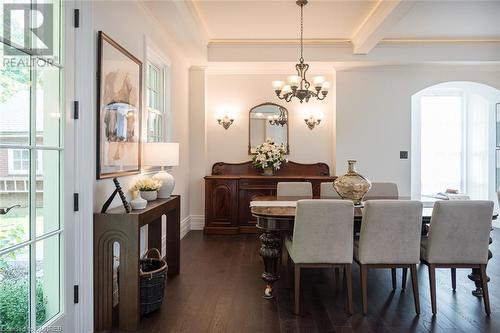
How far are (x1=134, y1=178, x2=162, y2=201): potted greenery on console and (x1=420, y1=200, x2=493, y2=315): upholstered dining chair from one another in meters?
2.33

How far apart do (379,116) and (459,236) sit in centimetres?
348

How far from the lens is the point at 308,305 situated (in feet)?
9.55

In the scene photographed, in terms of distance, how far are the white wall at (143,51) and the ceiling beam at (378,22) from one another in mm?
2514

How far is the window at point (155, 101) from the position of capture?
4.06 meters

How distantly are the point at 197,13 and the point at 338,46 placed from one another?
2297mm

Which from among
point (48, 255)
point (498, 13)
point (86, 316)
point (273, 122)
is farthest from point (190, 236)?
point (498, 13)

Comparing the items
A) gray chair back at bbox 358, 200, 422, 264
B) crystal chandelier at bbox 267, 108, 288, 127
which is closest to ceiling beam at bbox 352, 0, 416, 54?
crystal chandelier at bbox 267, 108, 288, 127

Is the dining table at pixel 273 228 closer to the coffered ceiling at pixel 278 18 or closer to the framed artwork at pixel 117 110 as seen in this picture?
the framed artwork at pixel 117 110

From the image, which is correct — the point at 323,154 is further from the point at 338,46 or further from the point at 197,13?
the point at 197,13

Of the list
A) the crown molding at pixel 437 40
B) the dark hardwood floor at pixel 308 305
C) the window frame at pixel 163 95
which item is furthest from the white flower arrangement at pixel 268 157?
the crown molding at pixel 437 40

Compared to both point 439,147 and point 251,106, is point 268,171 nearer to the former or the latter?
point 251,106

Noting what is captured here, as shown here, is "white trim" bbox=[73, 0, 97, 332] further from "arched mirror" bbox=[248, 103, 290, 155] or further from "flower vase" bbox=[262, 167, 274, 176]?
"arched mirror" bbox=[248, 103, 290, 155]

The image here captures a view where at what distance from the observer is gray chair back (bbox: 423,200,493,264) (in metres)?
2.67

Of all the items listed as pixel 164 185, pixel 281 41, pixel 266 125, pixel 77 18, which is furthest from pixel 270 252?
pixel 281 41
